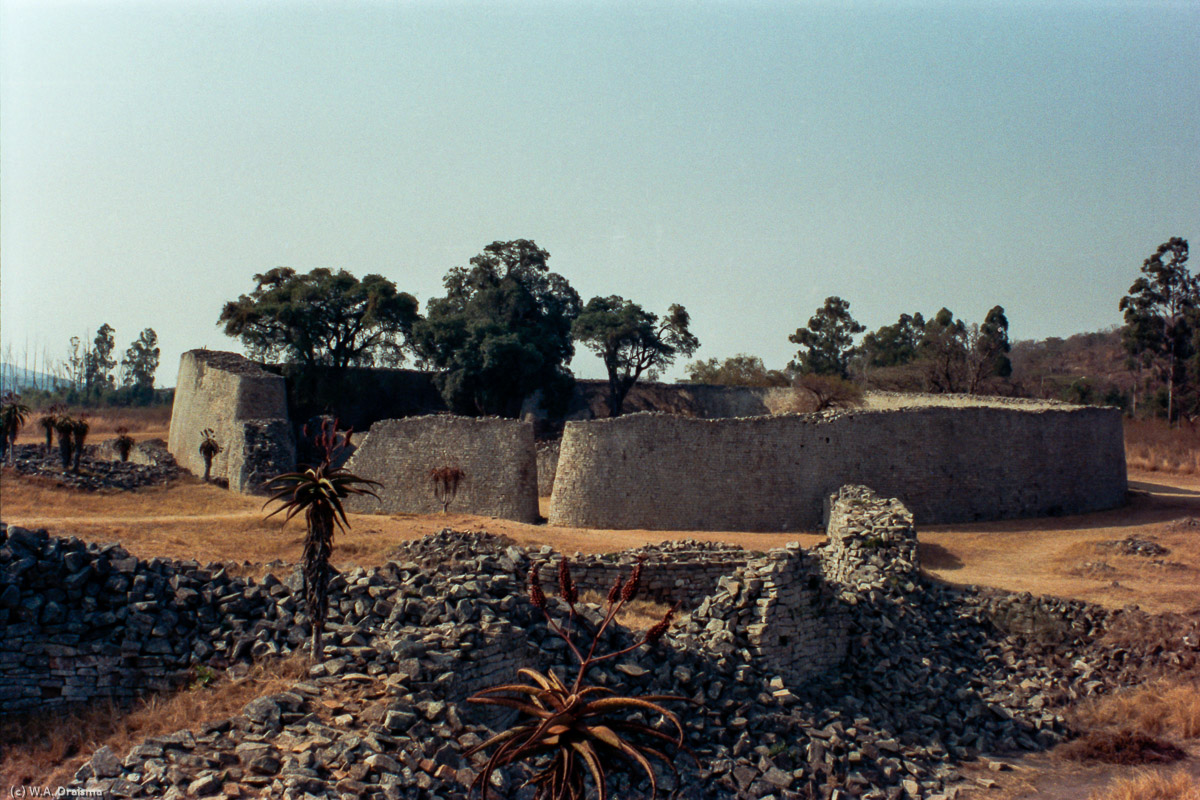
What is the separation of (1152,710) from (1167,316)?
45666 millimetres

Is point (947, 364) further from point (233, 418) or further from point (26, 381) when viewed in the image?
point (26, 381)

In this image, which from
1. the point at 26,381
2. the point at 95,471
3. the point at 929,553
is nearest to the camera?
the point at 929,553

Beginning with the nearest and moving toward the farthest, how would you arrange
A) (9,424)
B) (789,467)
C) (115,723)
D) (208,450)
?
1. (115,723)
2. (789,467)
3. (9,424)
4. (208,450)

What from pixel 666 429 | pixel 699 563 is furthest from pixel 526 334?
pixel 699 563

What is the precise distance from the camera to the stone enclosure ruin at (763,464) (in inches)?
874

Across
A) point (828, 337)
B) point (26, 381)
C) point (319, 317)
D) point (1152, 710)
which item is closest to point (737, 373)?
point (828, 337)

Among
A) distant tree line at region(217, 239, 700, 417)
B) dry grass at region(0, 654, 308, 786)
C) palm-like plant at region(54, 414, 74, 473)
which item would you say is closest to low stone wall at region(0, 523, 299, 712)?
dry grass at region(0, 654, 308, 786)

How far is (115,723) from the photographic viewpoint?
7824 millimetres

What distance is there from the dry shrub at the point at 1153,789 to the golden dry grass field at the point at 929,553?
0.02 meters

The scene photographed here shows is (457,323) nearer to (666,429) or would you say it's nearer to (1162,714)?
(666,429)

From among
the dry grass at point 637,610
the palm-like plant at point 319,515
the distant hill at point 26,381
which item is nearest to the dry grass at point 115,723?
the palm-like plant at point 319,515

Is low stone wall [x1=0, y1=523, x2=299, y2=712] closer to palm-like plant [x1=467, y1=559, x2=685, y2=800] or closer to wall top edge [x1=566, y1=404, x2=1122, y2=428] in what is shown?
palm-like plant [x1=467, y1=559, x2=685, y2=800]

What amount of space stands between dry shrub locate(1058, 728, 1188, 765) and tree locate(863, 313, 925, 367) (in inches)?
2226

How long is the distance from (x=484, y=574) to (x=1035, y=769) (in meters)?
6.45
